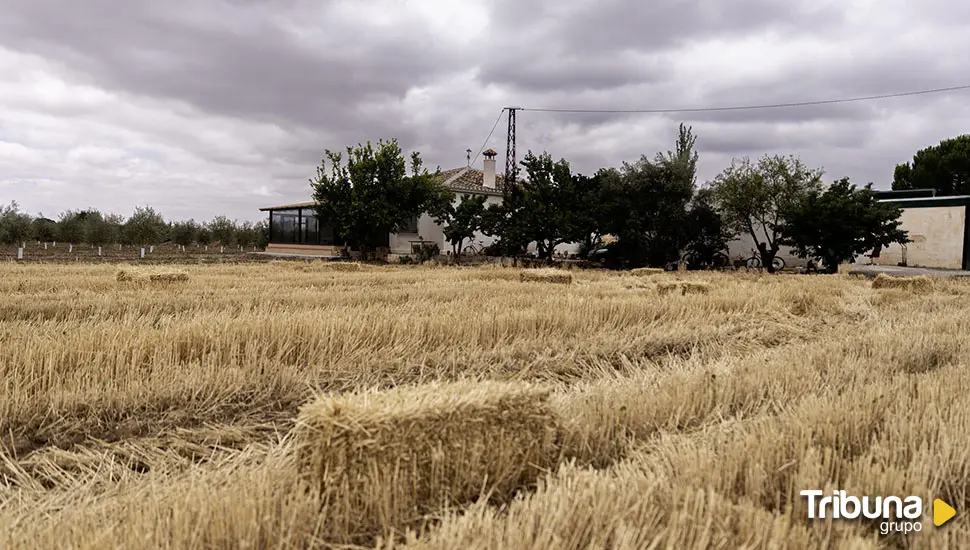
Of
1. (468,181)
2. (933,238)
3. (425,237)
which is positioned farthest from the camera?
(468,181)

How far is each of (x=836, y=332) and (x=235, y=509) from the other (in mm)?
8074

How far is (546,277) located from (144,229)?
47.3 meters

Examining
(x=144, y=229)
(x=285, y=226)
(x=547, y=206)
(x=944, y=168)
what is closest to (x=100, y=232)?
(x=144, y=229)

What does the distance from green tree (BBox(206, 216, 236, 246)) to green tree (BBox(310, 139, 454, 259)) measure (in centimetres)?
2768

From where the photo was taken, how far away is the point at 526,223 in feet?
97.1

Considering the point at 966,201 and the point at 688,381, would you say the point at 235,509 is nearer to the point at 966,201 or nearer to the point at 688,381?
the point at 688,381

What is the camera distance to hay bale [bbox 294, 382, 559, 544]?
8.76 feet

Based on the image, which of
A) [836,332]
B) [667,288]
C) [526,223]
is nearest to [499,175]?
[526,223]

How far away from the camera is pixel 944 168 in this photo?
5172 centimetres

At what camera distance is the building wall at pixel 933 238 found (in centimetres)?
3142

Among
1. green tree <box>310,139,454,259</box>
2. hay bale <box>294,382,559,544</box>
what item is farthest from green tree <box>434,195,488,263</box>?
hay bale <box>294,382,559,544</box>

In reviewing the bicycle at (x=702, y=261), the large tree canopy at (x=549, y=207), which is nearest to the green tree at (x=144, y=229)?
the large tree canopy at (x=549, y=207)

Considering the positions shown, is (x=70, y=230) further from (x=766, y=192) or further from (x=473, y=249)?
(x=766, y=192)

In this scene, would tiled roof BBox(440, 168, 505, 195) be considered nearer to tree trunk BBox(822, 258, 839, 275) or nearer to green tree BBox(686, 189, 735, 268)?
green tree BBox(686, 189, 735, 268)
